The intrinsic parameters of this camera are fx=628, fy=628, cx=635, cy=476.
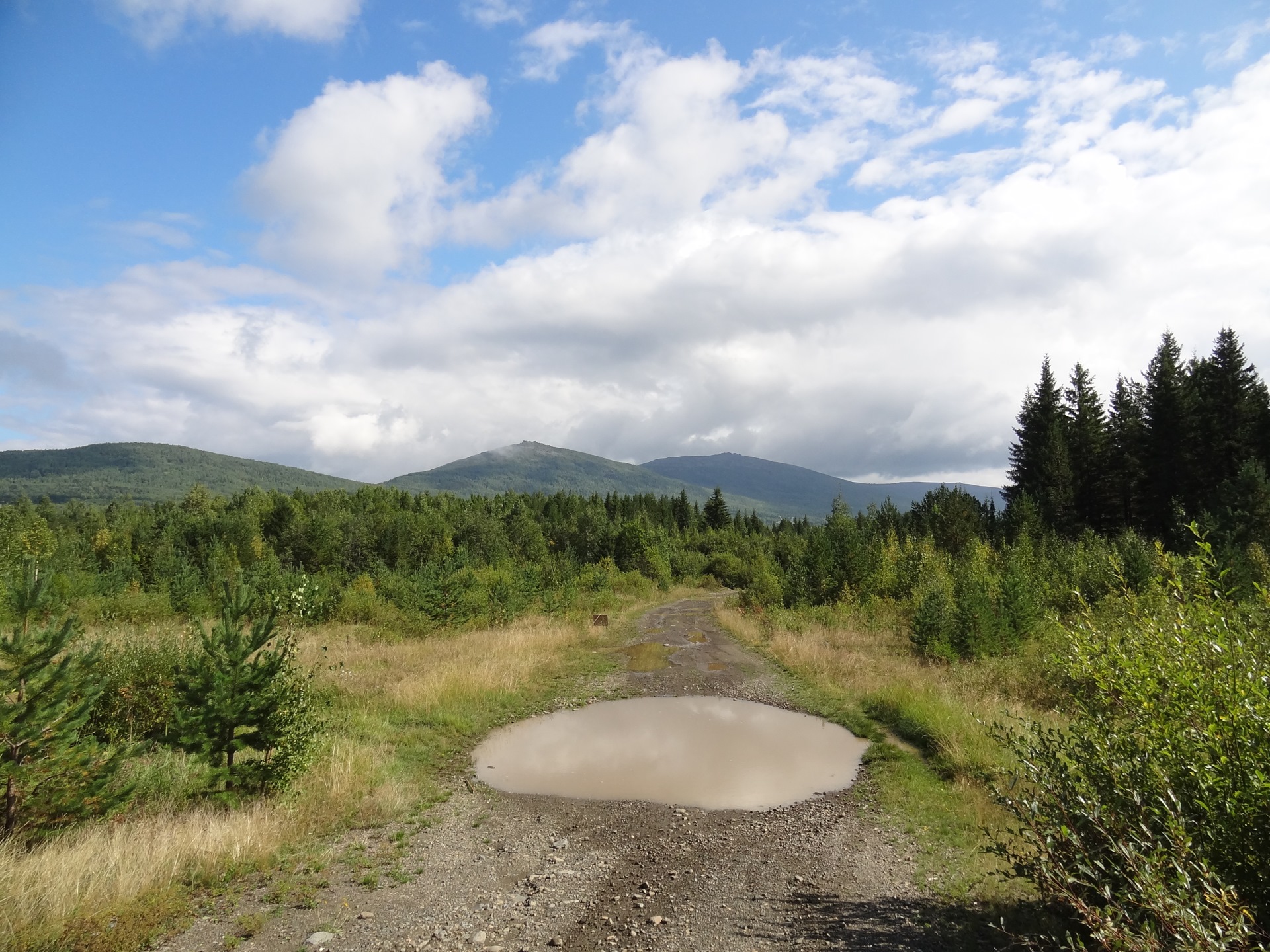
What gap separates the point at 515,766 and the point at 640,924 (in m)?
5.59

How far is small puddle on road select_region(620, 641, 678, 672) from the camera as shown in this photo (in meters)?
20.5

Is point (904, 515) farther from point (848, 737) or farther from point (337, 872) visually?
point (337, 872)

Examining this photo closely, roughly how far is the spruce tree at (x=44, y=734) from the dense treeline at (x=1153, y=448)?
4491cm

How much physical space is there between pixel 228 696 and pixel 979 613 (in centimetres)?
1895

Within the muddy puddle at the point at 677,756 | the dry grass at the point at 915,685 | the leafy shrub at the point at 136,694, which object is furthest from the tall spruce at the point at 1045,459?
the leafy shrub at the point at 136,694

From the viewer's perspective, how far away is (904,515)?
6719 cm

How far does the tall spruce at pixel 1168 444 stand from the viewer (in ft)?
135

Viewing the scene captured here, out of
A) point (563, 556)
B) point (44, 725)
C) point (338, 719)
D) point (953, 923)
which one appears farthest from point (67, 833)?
point (563, 556)

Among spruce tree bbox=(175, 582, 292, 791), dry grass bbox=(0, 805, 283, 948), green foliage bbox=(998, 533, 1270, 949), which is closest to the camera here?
green foliage bbox=(998, 533, 1270, 949)

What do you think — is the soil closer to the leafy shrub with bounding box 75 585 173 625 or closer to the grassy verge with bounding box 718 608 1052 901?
the grassy verge with bounding box 718 608 1052 901

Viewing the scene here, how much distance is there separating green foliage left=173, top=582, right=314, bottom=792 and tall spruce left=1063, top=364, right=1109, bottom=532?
51630mm

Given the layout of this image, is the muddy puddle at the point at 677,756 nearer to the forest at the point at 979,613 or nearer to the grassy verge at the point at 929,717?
the grassy verge at the point at 929,717

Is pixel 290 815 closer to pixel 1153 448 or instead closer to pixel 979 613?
pixel 979 613

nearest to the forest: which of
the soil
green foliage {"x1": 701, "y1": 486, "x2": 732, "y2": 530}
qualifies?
the soil
